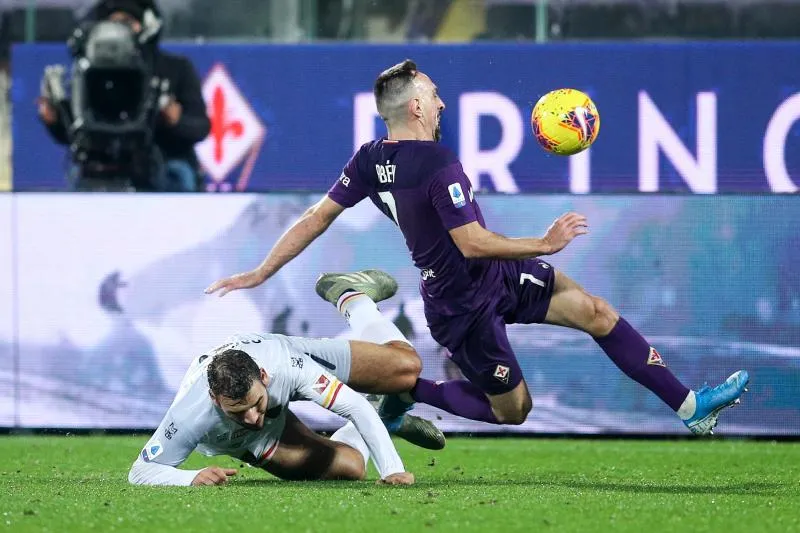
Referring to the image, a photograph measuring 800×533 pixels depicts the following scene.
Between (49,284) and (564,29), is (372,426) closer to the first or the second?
(49,284)

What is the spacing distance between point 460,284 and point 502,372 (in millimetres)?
509

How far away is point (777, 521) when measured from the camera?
238 inches

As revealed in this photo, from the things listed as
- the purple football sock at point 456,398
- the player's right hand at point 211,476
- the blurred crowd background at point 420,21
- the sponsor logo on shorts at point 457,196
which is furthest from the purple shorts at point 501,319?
the blurred crowd background at point 420,21

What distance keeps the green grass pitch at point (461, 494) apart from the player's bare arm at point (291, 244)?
1.04 metres

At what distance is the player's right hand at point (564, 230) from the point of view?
6938 millimetres

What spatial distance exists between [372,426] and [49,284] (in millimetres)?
4086

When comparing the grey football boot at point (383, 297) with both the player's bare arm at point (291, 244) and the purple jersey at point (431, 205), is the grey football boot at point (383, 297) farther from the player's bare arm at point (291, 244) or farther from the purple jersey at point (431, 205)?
the purple jersey at point (431, 205)

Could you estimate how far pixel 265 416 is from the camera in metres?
7.29

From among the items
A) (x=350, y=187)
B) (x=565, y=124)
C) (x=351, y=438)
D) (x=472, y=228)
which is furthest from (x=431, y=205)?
(x=351, y=438)

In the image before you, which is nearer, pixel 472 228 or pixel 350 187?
pixel 472 228

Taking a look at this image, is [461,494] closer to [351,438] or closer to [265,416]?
[265,416]

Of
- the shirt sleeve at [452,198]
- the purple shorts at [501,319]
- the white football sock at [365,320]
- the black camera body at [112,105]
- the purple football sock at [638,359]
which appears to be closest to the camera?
the shirt sleeve at [452,198]

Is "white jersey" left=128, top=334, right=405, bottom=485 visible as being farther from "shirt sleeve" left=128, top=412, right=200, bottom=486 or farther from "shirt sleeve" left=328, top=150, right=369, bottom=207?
"shirt sleeve" left=328, top=150, right=369, bottom=207

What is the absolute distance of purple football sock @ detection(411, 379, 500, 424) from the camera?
7832 mm
